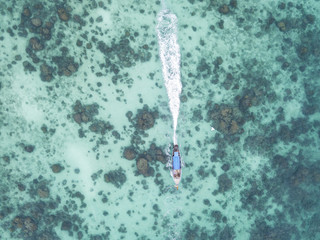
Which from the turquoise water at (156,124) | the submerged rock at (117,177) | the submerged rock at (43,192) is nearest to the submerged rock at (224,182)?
the turquoise water at (156,124)

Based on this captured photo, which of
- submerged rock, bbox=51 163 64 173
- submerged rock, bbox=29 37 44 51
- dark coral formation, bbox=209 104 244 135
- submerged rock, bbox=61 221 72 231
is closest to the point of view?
submerged rock, bbox=29 37 44 51

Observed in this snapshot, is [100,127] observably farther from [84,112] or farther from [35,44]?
[35,44]

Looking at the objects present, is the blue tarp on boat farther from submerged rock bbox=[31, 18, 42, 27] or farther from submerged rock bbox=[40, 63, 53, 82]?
submerged rock bbox=[31, 18, 42, 27]

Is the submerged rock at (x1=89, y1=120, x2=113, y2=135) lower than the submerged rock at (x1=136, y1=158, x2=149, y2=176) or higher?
higher

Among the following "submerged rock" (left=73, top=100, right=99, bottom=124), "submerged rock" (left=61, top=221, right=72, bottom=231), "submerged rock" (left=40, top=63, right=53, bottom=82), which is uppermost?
"submerged rock" (left=40, top=63, right=53, bottom=82)

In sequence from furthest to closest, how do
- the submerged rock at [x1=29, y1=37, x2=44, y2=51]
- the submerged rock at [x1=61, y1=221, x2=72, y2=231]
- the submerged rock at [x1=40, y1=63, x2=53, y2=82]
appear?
the submerged rock at [x1=61, y1=221, x2=72, y2=231] < the submerged rock at [x1=40, y1=63, x2=53, y2=82] < the submerged rock at [x1=29, y1=37, x2=44, y2=51]

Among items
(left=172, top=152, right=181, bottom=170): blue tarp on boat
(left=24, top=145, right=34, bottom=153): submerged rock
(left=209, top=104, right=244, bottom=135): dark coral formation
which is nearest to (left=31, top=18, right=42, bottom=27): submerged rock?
(left=24, top=145, right=34, bottom=153): submerged rock

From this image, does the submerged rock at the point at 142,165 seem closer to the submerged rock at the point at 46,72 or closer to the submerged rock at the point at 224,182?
the submerged rock at the point at 224,182
